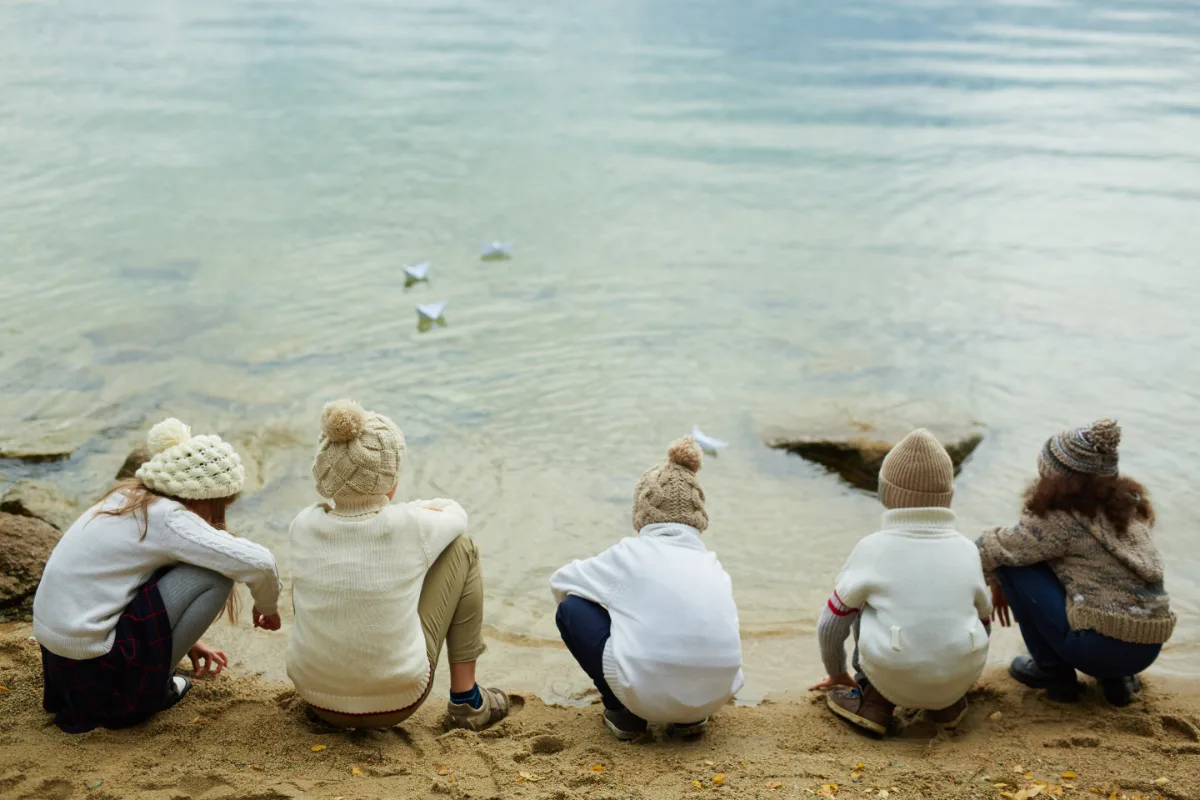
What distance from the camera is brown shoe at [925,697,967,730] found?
3.28m

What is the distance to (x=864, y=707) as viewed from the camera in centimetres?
328

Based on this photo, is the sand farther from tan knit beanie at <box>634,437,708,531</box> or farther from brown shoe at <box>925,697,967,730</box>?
tan knit beanie at <box>634,437,708,531</box>

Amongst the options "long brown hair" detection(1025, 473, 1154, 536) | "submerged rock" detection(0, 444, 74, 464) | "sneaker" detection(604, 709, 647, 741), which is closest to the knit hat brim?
"long brown hair" detection(1025, 473, 1154, 536)

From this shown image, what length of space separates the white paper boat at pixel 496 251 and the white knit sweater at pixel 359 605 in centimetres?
573

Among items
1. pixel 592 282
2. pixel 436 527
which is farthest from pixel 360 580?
pixel 592 282

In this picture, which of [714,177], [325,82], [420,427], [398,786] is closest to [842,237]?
[714,177]

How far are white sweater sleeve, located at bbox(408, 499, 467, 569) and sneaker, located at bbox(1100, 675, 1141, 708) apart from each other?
2072 millimetres

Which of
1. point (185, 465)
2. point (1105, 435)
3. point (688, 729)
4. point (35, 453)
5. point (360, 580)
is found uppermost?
point (1105, 435)

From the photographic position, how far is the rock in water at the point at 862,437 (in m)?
5.40

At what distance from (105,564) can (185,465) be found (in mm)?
335

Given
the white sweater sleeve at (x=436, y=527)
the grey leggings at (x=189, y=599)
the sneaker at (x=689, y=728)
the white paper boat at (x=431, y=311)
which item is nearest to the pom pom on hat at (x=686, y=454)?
the white sweater sleeve at (x=436, y=527)

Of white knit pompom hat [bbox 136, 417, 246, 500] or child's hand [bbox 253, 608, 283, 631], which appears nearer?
white knit pompom hat [bbox 136, 417, 246, 500]

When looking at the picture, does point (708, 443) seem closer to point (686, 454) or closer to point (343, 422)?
point (686, 454)

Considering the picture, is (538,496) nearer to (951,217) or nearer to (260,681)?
(260,681)
